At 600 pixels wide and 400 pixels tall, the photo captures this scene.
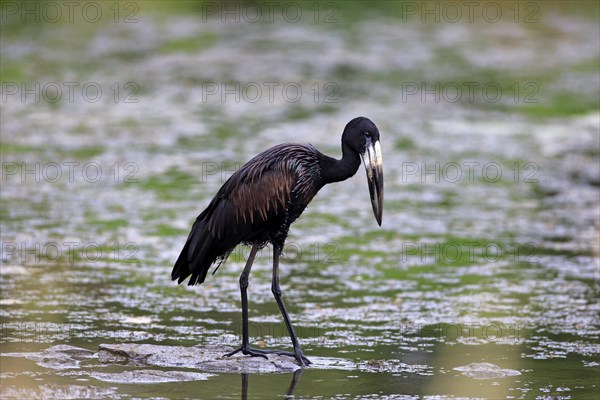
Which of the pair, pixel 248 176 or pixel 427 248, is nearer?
pixel 248 176

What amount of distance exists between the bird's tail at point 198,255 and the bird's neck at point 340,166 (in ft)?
3.14

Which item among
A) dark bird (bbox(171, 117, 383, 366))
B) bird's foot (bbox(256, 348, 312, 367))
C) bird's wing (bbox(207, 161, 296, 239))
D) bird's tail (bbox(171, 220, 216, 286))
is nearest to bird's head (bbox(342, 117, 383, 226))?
dark bird (bbox(171, 117, 383, 366))

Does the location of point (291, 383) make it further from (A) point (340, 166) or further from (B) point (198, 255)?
(A) point (340, 166)

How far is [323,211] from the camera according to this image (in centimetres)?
1391

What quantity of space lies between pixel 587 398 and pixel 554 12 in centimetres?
2549

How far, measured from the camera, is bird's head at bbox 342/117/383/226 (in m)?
8.37

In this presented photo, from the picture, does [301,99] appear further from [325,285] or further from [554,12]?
[554,12]

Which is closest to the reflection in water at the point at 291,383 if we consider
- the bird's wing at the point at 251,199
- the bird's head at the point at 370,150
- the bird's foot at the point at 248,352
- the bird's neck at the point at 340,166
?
the bird's foot at the point at 248,352

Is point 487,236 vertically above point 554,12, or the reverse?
point 554,12

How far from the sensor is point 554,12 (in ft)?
103

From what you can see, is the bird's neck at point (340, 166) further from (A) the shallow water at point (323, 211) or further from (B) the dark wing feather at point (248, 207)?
(A) the shallow water at point (323, 211)

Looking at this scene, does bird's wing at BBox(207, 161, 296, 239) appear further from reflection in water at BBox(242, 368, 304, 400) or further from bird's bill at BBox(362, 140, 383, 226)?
reflection in water at BBox(242, 368, 304, 400)

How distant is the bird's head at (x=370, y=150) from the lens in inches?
329

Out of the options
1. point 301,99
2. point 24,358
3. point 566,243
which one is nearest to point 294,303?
point 24,358
